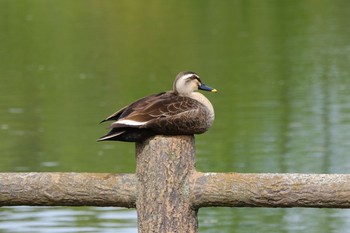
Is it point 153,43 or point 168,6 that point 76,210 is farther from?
point 168,6

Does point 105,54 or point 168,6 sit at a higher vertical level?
point 168,6

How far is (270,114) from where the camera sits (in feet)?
48.2

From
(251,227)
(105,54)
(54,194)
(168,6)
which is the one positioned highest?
(168,6)

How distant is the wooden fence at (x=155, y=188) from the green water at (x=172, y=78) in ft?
15.0

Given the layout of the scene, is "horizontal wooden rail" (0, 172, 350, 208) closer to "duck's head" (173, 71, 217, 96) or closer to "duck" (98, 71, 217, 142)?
"duck" (98, 71, 217, 142)

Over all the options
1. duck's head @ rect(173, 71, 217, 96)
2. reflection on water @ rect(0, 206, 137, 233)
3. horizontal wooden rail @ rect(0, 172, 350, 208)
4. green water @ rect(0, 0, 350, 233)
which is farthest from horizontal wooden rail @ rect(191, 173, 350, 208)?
reflection on water @ rect(0, 206, 137, 233)

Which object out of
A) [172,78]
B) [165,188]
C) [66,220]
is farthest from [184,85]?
[172,78]

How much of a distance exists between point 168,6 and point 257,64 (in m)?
12.7

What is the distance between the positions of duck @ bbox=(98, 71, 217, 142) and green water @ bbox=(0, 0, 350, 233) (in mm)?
4496

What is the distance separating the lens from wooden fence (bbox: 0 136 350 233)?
4.38m

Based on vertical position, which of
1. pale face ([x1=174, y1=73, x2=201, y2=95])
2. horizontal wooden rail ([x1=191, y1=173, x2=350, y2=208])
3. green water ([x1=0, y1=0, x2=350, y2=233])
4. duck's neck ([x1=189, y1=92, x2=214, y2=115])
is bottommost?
horizontal wooden rail ([x1=191, y1=173, x2=350, y2=208])

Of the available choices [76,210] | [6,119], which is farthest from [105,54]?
[76,210]

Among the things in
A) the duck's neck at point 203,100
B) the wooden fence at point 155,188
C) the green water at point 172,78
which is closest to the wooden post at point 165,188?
the wooden fence at point 155,188

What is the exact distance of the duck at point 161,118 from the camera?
4.41 m
